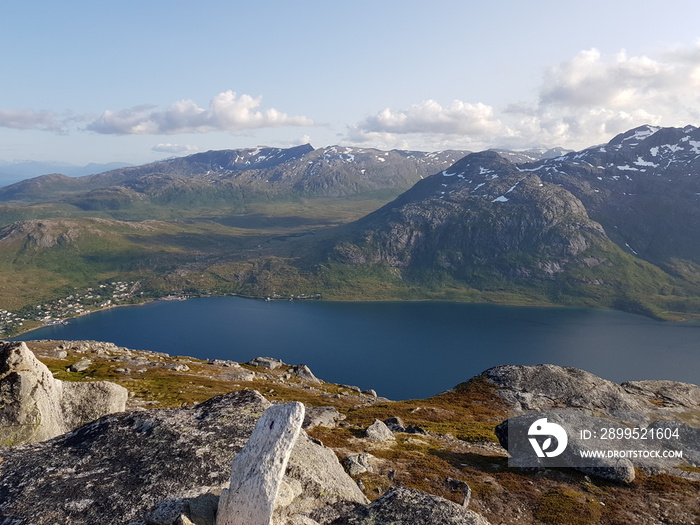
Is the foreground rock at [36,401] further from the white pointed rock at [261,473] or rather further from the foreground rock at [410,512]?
the foreground rock at [410,512]

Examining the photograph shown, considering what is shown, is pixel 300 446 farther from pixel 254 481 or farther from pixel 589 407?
pixel 589 407

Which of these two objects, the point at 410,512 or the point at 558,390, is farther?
the point at 558,390

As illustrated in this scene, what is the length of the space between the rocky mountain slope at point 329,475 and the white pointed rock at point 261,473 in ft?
5.09

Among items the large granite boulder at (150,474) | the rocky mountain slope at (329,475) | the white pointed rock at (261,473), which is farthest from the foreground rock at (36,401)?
the white pointed rock at (261,473)

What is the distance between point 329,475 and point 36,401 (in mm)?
20568

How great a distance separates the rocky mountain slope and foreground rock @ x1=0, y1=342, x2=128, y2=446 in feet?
2.35

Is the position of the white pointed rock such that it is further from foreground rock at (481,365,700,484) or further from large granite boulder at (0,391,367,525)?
foreground rock at (481,365,700,484)

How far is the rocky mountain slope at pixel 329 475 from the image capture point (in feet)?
50.7

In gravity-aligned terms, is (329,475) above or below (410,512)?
below

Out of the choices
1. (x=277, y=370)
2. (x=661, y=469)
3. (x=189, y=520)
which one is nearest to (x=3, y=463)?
(x=189, y=520)

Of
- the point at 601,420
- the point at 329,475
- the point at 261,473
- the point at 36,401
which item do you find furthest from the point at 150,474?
the point at 601,420

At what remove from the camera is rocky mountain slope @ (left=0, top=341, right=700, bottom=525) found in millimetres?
15453

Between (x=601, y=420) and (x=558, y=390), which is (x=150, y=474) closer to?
(x=601, y=420)

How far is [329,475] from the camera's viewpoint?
20.0 meters
